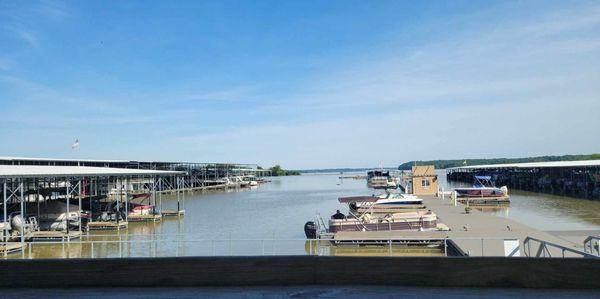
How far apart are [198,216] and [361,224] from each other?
25.9 meters

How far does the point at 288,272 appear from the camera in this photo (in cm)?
623

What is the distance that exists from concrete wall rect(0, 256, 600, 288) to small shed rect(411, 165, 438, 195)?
6157 centimetres

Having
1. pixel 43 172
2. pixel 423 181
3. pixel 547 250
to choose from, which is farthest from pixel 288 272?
pixel 423 181

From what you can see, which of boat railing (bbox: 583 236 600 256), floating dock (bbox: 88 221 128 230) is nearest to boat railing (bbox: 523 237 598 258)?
boat railing (bbox: 583 236 600 256)

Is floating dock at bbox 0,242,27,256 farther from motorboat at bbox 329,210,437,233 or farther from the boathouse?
the boathouse

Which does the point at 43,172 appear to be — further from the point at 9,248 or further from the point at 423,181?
the point at 423,181

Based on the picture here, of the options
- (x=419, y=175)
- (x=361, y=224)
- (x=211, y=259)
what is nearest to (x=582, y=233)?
(x=361, y=224)

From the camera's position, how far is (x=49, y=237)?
3631 cm

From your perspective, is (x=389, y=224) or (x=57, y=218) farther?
(x=57, y=218)

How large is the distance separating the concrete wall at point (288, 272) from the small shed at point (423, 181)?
61.6 m

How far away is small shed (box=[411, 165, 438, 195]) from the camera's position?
2621 inches

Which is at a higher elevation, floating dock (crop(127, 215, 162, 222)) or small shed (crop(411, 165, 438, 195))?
small shed (crop(411, 165, 438, 195))

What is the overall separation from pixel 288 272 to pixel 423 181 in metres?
63.1

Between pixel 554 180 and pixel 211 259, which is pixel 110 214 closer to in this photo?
pixel 211 259
